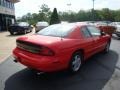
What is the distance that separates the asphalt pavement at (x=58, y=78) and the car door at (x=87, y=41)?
0.54 m

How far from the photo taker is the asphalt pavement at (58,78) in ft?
15.6

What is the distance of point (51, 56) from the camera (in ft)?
15.7

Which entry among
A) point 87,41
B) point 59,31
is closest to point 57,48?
point 59,31

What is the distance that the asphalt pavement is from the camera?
15.6ft

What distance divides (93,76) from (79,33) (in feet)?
4.61

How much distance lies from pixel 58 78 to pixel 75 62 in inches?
29.3

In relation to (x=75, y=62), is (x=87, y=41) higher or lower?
higher

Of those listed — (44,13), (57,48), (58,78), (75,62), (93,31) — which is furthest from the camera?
(44,13)

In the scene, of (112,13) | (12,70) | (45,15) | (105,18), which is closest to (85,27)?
(12,70)

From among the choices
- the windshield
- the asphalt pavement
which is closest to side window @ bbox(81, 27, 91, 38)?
the windshield

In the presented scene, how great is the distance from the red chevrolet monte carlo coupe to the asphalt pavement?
372 mm

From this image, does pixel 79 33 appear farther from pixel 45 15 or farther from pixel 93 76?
pixel 45 15

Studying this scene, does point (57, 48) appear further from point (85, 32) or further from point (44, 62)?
point (85, 32)

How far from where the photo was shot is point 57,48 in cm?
488
